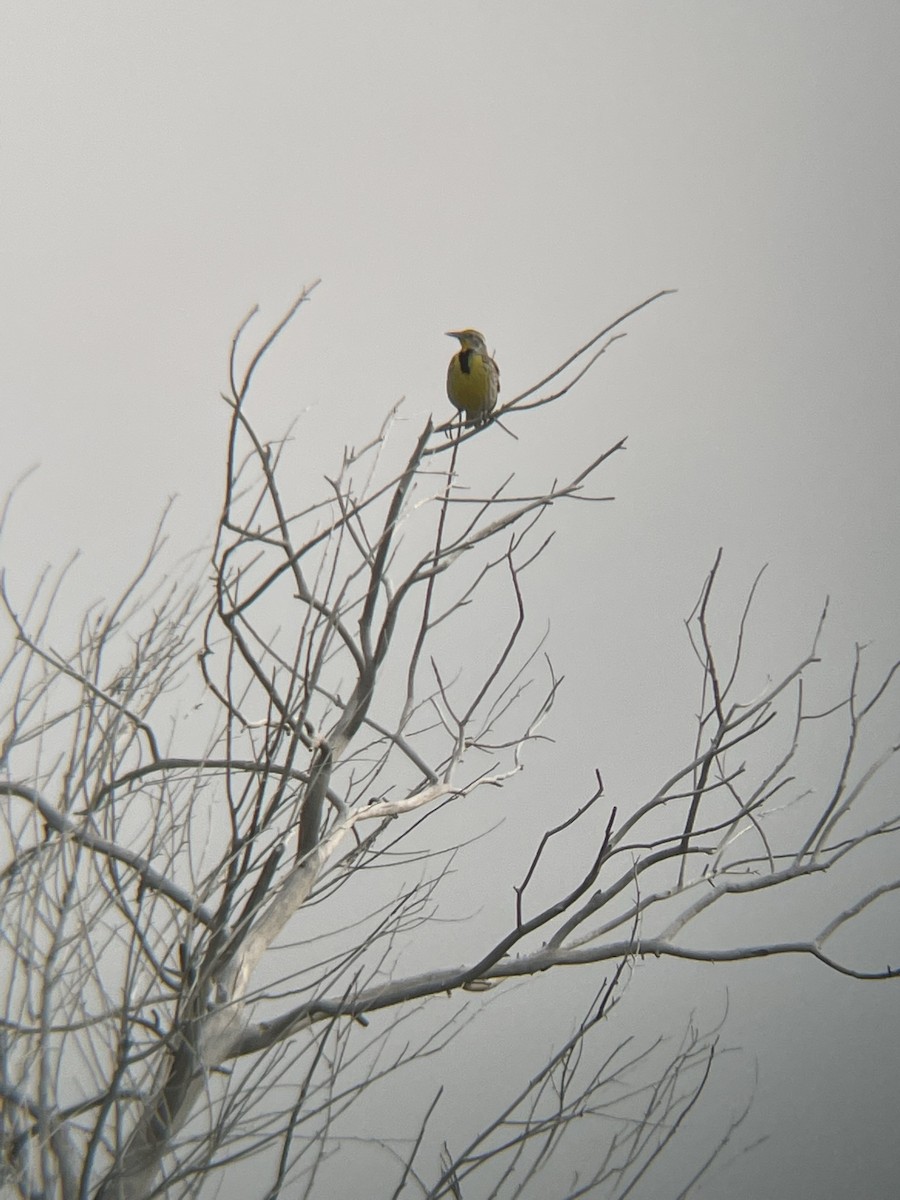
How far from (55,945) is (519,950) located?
13.2 ft

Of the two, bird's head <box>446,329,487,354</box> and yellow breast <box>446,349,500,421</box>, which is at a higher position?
bird's head <box>446,329,487,354</box>

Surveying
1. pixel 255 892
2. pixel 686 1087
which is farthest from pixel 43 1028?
pixel 686 1087

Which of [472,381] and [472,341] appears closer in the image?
[472,381]

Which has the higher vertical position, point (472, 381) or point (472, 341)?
point (472, 341)

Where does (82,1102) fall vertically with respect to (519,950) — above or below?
below

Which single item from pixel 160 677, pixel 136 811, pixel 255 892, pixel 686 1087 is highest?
pixel 136 811

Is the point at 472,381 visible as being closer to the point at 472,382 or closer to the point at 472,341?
the point at 472,382

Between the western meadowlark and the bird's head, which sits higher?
the bird's head

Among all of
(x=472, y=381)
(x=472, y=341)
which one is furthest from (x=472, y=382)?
(x=472, y=341)

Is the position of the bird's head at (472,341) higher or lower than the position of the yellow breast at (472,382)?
higher

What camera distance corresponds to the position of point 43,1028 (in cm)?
94

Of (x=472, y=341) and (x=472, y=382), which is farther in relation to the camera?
(x=472, y=341)

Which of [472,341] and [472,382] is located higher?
[472,341]

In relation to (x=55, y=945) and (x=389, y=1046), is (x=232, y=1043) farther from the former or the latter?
(x=389, y=1046)
